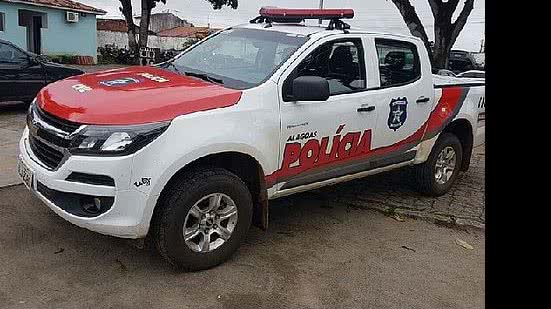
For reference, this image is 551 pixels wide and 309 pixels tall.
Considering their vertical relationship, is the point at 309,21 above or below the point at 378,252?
above

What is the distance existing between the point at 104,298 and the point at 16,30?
81.2 feet

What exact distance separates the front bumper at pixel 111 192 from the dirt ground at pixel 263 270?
1.36 feet

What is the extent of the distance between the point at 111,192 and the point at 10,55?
8375 mm

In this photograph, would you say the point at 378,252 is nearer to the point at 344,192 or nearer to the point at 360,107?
the point at 360,107

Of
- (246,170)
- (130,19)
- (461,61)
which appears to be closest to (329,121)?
(246,170)

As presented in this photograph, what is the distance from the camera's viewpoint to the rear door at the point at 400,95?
17.0 ft

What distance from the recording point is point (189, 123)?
375 centimetres

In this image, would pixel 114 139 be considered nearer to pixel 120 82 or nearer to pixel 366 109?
pixel 120 82

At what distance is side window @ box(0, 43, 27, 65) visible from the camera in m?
10.5

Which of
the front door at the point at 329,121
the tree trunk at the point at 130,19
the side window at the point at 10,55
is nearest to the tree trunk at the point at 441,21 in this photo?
the side window at the point at 10,55

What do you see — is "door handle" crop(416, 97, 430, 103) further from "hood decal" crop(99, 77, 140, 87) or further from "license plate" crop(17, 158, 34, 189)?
"license plate" crop(17, 158, 34, 189)

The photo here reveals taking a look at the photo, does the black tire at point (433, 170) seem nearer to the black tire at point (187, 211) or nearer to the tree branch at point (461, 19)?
the black tire at point (187, 211)

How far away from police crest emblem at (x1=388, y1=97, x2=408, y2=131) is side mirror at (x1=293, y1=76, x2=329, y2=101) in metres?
1.14
